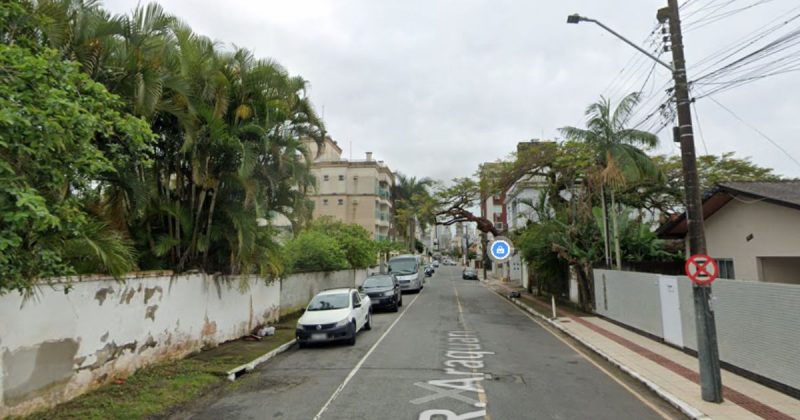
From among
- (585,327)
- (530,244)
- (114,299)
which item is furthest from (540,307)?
Result: (114,299)

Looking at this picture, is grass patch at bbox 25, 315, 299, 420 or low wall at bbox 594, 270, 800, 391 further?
low wall at bbox 594, 270, 800, 391

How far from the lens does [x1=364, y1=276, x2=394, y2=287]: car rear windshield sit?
23.0 m

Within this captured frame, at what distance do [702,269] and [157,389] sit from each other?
31.3ft

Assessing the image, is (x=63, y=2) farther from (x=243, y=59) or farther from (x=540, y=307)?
(x=540, y=307)

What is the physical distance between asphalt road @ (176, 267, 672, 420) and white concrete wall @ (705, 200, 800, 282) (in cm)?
664

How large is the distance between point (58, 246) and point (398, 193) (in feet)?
207

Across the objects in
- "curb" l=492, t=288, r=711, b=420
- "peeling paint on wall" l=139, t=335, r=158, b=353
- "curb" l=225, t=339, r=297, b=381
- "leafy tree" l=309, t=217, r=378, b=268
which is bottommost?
"curb" l=225, t=339, r=297, b=381

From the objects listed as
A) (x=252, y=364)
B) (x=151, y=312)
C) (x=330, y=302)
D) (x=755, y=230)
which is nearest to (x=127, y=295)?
(x=151, y=312)

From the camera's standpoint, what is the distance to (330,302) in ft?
48.0

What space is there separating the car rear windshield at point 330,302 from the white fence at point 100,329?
2.19 m

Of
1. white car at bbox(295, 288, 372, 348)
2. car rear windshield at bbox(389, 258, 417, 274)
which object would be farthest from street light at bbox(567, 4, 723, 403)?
car rear windshield at bbox(389, 258, 417, 274)

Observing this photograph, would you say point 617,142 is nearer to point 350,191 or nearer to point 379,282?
point 379,282

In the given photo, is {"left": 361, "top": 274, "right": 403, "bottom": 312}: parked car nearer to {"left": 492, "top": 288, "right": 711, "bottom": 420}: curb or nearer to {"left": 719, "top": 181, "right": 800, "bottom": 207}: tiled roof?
{"left": 492, "top": 288, "right": 711, "bottom": 420}: curb

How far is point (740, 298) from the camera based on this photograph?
9195 millimetres
